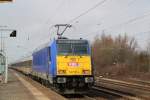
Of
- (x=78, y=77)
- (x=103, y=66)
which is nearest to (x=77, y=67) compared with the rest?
(x=78, y=77)

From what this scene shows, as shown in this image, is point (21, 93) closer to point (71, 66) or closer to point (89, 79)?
point (71, 66)

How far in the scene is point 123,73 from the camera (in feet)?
206

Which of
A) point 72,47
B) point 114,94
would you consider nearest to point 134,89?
point 114,94

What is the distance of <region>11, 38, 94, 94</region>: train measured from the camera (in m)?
22.8

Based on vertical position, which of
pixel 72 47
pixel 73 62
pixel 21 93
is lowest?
pixel 21 93

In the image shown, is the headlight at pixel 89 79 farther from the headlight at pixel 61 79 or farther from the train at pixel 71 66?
the headlight at pixel 61 79

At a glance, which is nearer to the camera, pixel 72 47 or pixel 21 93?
pixel 72 47

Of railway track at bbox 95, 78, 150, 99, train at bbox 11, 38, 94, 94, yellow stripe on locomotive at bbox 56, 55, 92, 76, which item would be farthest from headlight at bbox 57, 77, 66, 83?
railway track at bbox 95, 78, 150, 99

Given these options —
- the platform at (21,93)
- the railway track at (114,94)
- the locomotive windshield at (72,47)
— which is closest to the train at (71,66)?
the locomotive windshield at (72,47)

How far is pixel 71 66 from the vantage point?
75.8ft

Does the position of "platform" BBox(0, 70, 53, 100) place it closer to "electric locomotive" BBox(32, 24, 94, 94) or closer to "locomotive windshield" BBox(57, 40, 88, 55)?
"electric locomotive" BBox(32, 24, 94, 94)

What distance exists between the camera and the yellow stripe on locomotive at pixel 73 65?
22972mm

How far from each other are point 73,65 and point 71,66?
0.13 m

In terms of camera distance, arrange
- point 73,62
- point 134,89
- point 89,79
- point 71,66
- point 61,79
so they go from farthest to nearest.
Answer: point 134,89, point 73,62, point 71,66, point 89,79, point 61,79
